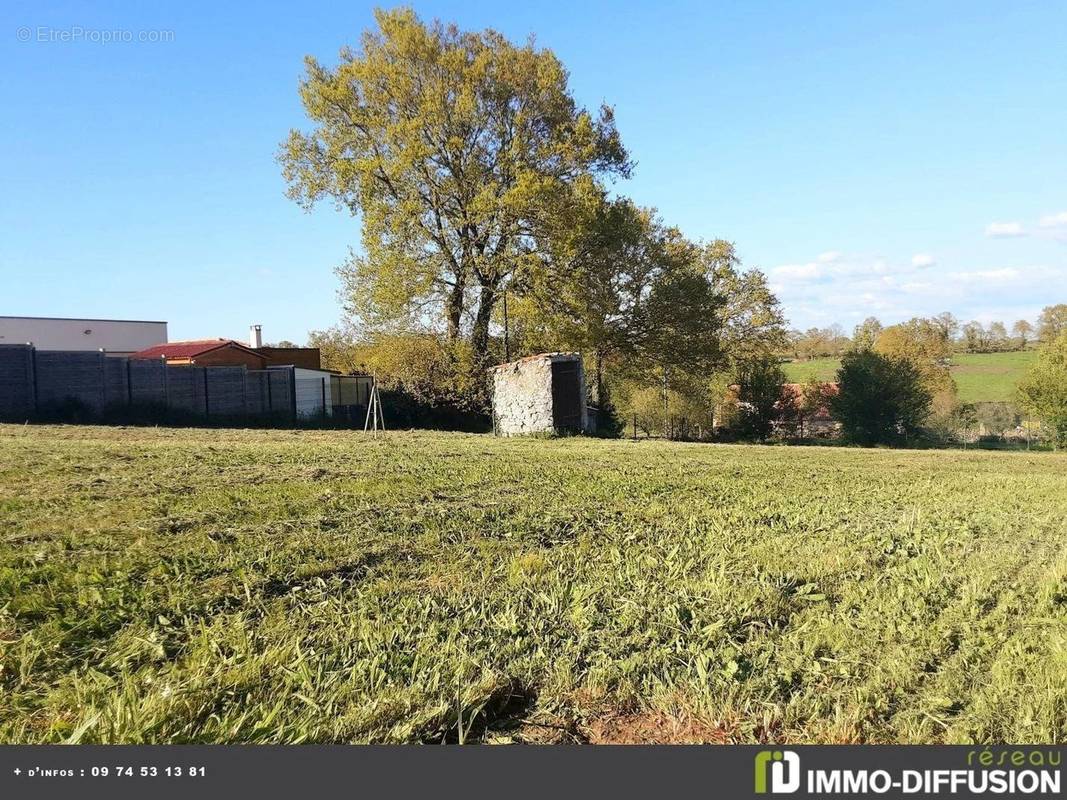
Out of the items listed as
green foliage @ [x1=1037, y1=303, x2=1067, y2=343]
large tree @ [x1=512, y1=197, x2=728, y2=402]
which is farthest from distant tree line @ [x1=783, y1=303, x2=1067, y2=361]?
large tree @ [x1=512, y1=197, x2=728, y2=402]

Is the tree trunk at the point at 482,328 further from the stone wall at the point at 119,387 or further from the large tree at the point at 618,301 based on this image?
the stone wall at the point at 119,387

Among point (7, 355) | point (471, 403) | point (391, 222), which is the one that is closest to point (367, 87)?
point (391, 222)

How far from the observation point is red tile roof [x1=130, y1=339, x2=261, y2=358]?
28.9m

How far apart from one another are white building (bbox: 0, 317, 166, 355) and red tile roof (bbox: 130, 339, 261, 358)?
5908mm

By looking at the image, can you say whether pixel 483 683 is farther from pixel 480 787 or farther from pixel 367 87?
pixel 367 87

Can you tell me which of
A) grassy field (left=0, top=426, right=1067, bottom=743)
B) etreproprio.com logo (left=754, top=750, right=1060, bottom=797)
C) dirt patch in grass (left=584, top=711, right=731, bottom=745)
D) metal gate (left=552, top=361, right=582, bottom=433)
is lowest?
etreproprio.com logo (left=754, top=750, right=1060, bottom=797)

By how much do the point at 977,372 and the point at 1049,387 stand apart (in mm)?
20514

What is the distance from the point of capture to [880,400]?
3797 centimetres

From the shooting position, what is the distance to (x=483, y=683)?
2660 mm

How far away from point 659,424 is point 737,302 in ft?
35.1

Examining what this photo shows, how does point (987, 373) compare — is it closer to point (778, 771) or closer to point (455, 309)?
point (455, 309)

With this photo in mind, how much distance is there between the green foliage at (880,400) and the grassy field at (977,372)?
6669 millimetres

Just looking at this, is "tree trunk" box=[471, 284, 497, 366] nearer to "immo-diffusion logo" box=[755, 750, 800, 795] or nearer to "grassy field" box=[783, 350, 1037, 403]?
"immo-diffusion logo" box=[755, 750, 800, 795]

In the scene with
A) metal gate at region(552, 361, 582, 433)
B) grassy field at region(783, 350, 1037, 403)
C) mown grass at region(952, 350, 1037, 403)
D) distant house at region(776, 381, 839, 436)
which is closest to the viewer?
metal gate at region(552, 361, 582, 433)
